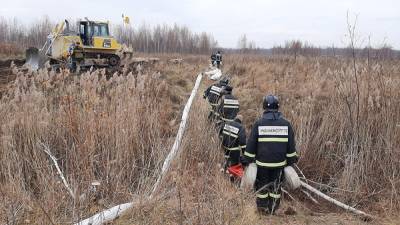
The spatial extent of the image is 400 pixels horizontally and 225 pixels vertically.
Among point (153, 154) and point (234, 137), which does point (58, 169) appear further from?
point (234, 137)

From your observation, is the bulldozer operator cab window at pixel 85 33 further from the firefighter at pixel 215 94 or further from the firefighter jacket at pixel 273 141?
the firefighter jacket at pixel 273 141

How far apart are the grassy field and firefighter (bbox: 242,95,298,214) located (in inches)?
8.7

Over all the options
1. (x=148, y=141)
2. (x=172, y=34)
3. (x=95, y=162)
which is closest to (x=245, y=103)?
(x=148, y=141)

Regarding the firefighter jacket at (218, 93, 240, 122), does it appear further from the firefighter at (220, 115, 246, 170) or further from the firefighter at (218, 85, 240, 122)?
the firefighter at (220, 115, 246, 170)

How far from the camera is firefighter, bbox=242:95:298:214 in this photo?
5.06 m

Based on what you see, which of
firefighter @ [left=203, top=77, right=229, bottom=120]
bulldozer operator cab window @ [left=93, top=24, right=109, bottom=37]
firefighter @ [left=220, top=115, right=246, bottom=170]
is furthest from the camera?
bulldozer operator cab window @ [left=93, top=24, right=109, bottom=37]

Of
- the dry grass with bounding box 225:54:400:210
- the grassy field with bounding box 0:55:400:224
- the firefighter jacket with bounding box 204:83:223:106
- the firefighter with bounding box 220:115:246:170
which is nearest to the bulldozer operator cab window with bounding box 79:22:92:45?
the firefighter jacket with bounding box 204:83:223:106

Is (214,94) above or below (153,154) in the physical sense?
above

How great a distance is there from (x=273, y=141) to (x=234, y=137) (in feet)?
5.09

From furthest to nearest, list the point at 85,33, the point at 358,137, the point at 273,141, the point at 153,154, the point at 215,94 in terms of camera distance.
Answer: the point at 85,33
the point at 215,94
the point at 358,137
the point at 153,154
the point at 273,141

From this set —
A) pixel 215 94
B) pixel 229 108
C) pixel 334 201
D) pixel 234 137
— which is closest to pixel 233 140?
pixel 234 137

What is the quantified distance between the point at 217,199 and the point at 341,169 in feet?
9.78

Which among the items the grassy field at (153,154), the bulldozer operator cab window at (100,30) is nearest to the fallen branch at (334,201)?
the grassy field at (153,154)

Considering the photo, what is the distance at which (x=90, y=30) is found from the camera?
808 inches
